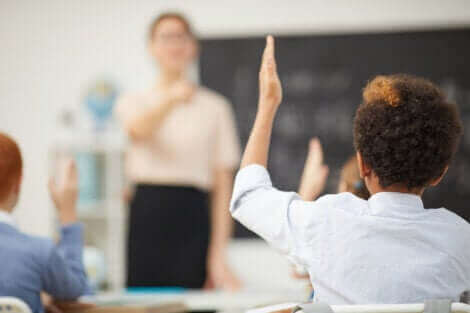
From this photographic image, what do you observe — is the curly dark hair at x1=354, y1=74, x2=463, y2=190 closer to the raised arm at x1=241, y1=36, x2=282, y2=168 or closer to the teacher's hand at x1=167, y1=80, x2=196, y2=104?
the raised arm at x1=241, y1=36, x2=282, y2=168

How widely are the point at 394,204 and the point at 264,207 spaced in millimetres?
215

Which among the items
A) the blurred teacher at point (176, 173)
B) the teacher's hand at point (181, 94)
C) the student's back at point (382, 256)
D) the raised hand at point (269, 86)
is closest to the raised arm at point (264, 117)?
the raised hand at point (269, 86)

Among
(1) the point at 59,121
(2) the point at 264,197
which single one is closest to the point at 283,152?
(1) the point at 59,121

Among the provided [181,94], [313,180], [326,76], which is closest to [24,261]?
[313,180]

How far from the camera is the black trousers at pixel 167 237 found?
323 centimetres

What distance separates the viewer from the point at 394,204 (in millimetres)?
1173

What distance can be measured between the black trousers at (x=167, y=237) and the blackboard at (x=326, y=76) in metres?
1.64

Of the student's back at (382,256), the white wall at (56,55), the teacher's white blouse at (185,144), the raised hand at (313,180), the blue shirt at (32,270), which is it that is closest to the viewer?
the student's back at (382,256)

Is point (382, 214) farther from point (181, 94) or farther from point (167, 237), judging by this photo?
point (167, 237)

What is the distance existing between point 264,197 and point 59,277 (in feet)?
2.26

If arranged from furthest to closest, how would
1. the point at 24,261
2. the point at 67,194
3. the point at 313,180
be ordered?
the point at 67,194 < the point at 24,261 < the point at 313,180

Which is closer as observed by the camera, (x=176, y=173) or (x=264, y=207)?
(x=264, y=207)

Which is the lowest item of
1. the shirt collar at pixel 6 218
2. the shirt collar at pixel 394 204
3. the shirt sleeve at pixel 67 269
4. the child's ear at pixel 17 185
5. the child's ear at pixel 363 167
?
the shirt sleeve at pixel 67 269

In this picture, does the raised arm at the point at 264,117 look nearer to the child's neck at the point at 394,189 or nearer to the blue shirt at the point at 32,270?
the child's neck at the point at 394,189
